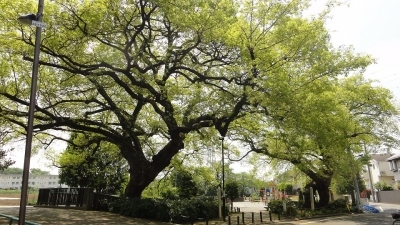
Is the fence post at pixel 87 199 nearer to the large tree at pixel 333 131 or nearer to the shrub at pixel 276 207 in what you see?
Answer: the large tree at pixel 333 131

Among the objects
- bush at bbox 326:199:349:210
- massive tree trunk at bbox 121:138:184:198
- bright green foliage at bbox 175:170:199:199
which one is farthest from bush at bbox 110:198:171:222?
bush at bbox 326:199:349:210

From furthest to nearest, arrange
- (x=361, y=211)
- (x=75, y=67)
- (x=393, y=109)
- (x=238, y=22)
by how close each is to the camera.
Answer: (x=361, y=211) < (x=393, y=109) < (x=75, y=67) < (x=238, y=22)

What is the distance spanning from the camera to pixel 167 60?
14.9 meters

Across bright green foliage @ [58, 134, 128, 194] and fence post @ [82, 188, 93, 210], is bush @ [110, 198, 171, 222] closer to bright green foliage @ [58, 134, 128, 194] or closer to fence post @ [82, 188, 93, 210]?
fence post @ [82, 188, 93, 210]

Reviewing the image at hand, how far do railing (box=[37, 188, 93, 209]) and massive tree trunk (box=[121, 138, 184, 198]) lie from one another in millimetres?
3063

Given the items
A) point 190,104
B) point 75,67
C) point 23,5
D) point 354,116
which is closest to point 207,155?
point 190,104

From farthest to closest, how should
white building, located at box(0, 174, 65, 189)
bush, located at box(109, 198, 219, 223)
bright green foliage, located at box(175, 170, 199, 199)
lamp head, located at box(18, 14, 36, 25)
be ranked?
white building, located at box(0, 174, 65, 189), bright green foliage, located at box(175, 170, 199, 199), bush, located at box(109, 198, 219, 223), lamp head, located at box(18, 14, 36, 25)

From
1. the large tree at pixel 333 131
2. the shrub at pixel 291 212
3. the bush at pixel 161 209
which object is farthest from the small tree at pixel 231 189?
the bush at pixel 161 209

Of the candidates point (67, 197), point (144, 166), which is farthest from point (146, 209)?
point (67, 197)

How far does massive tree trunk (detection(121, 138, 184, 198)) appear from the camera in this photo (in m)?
18.1

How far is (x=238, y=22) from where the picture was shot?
12648 millimetres

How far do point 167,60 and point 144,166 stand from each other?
7.17 metres

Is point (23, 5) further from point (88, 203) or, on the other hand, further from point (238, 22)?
point (88, 203)

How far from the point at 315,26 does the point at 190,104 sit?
710 cm
